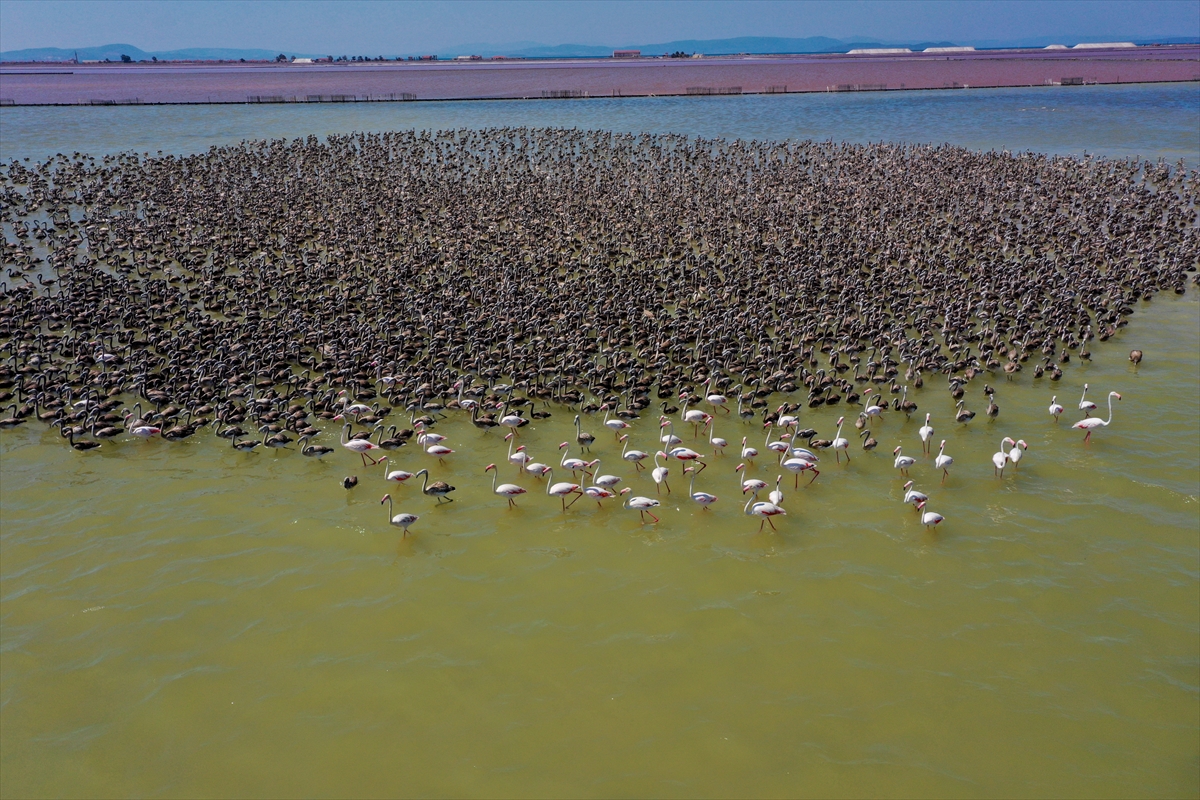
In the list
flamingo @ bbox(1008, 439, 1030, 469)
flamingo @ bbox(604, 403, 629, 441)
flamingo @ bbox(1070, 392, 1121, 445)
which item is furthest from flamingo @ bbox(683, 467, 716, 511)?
flamingo @ bbox(1070, 392, 1121, 445)

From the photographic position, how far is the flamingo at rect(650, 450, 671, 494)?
55.1 ft

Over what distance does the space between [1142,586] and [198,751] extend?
51.0 feet

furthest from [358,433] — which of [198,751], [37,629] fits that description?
[198,751]

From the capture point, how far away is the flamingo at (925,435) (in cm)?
1845

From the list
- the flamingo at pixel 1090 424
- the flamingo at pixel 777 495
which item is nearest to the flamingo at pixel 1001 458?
the flamingo at pixel 1090 424

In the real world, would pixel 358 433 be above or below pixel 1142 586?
above

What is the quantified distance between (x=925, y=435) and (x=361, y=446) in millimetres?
12714

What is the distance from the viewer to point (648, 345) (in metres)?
23.5

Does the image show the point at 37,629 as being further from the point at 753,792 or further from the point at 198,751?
the point at 753,792

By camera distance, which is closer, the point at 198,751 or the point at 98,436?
the point at 198,751

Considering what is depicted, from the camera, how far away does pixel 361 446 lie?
18.1 meters

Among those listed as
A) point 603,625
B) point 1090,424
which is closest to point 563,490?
point 603,625

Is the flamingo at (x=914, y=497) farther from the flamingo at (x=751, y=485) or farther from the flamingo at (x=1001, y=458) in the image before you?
the flamingo at (x=751, y=485)

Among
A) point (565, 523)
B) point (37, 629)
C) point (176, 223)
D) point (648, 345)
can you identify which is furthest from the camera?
point (176, 223)
